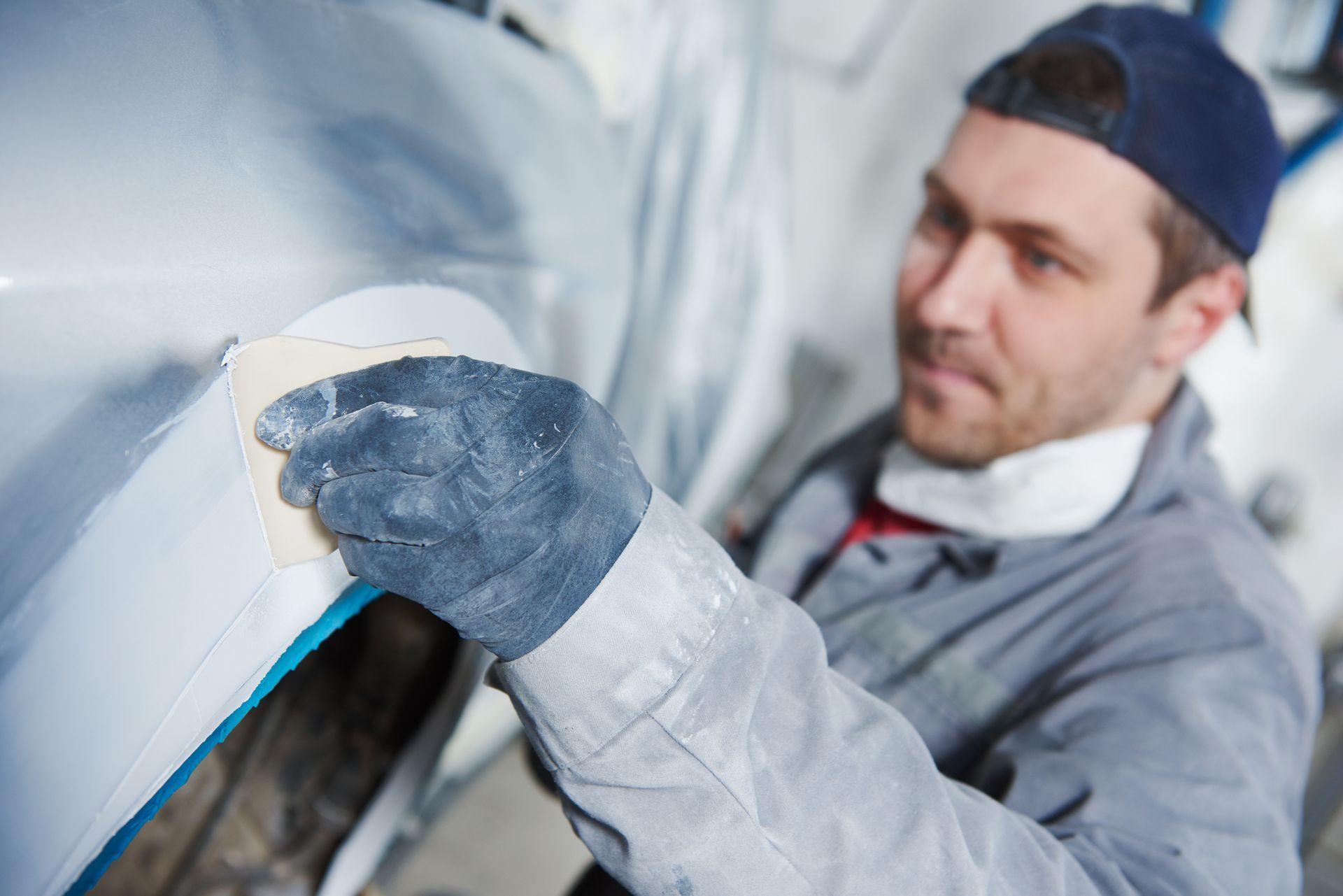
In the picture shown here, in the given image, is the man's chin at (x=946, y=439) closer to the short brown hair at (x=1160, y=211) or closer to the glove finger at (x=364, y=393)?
the short brown hair at (x=1160, y=211)

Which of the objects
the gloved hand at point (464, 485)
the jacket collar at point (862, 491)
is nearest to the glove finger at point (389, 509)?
the gloved hand at point (464, 485)

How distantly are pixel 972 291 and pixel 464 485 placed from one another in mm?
708

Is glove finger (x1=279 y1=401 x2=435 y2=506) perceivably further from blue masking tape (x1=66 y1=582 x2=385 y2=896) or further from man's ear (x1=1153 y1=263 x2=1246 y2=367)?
man's ear (x1=1153 y1=263 x2=1246 y2=367)

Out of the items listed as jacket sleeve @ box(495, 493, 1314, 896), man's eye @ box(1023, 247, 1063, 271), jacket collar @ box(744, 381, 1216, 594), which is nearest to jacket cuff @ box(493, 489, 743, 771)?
jacket sleeve @ box(495, 493, 1314, 896)

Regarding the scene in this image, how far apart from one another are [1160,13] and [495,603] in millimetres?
994

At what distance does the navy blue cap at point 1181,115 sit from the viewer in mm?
868

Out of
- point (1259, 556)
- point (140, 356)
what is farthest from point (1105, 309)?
point (140, 356)

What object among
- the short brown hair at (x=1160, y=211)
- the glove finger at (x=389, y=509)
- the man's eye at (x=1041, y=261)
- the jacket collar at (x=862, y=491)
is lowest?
the jacket collar at (x=862, y=491)

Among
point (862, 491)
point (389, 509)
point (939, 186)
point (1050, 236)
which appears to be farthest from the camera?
point (862, 491)

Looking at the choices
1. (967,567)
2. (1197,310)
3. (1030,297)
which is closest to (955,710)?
(967,567)

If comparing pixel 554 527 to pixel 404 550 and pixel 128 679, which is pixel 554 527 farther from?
pixel 128 679

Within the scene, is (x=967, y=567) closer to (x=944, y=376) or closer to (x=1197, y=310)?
(x=944, y=376)

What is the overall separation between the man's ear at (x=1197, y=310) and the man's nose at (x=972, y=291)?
183 millimetres

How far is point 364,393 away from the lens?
1.40 feet
